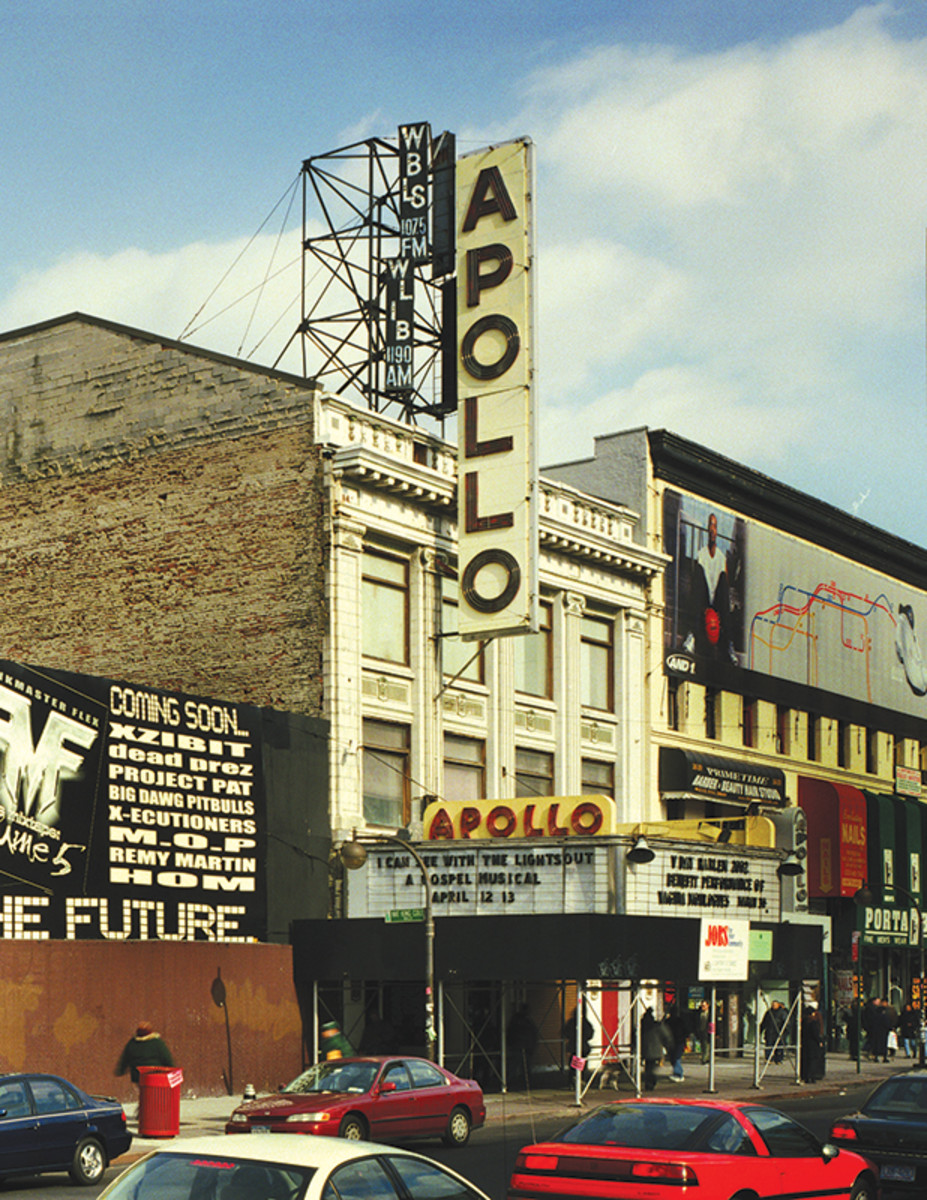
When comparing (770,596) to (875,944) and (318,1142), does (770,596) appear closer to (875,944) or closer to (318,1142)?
(875,944)

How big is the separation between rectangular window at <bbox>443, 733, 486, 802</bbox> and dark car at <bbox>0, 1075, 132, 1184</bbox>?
67.0ft

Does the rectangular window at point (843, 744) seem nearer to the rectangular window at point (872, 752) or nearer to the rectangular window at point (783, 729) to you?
the rectangular window at point (872, 752)

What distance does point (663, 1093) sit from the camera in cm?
3466

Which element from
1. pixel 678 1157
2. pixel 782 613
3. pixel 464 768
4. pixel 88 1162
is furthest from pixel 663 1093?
pixel 782 613

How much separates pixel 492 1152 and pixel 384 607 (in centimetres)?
1809

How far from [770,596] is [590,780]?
11.9 m

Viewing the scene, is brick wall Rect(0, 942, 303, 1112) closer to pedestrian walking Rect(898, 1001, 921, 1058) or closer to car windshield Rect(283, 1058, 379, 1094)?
car windshield Rect(283, 1058, 379, 1094)

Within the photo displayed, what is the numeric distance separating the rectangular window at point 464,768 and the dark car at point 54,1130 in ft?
67.0

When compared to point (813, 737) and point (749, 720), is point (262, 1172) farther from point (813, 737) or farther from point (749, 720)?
point (813, 737)

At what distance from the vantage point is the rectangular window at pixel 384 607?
127 feet

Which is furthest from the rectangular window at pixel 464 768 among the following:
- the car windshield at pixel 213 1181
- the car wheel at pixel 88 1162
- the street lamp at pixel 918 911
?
the car windshield at pixel 213 1181

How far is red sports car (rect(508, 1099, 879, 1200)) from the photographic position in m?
13.3

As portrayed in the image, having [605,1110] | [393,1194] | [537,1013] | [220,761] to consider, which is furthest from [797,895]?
[393,1194]

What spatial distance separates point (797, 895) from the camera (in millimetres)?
47469
